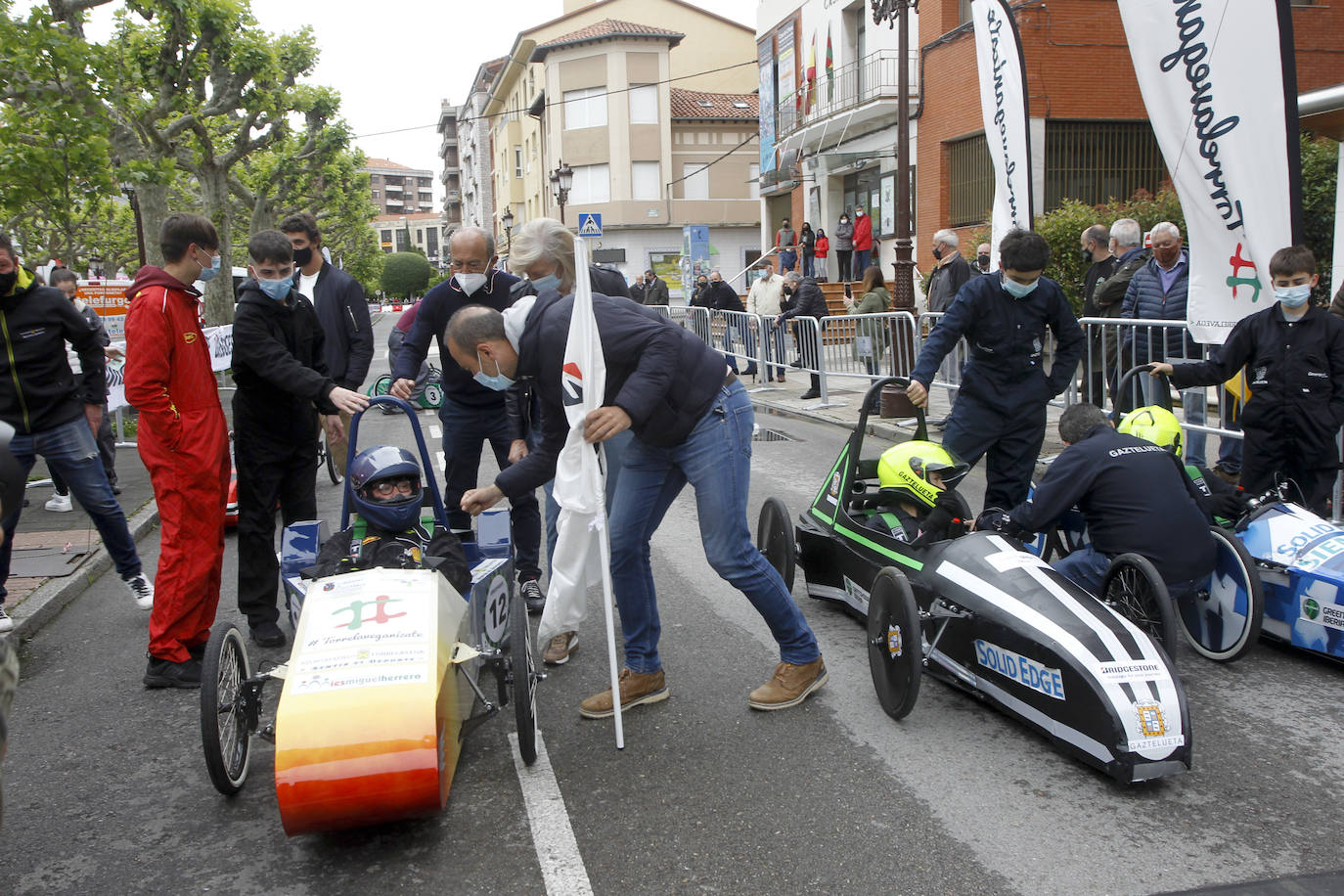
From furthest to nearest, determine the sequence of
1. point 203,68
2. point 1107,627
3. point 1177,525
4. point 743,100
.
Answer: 1. point 743,100
2. point 203,68
3. point 1177,525
4. point 1107,627

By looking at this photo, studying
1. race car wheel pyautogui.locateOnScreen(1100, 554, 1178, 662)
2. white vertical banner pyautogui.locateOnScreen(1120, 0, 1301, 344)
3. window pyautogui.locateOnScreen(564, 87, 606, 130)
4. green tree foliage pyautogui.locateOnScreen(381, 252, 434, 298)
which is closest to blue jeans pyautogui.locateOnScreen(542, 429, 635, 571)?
race car wheel pyautogui.locateOnScreen(1100, 554, 1178, 662)

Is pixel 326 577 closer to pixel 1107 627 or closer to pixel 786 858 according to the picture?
pixel 786 858

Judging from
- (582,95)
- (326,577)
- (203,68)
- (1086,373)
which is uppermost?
(582,95)

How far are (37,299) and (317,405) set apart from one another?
170 cm

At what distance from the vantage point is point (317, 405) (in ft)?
16.7

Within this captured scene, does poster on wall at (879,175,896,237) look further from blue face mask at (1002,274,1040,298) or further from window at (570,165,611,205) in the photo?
window at (570,165,611,205)

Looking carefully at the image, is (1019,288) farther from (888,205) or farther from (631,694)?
(888,205)

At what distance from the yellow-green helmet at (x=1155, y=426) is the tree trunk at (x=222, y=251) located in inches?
832

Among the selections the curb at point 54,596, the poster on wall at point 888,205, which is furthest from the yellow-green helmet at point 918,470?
the poster on wall at point 888,205

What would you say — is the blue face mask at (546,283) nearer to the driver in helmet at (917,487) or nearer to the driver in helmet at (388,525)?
the driver in helmet at (388,525)

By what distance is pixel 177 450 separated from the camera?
4641 mm

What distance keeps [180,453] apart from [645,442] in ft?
7.16

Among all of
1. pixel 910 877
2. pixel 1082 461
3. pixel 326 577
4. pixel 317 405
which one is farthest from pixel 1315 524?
pixel 317 405

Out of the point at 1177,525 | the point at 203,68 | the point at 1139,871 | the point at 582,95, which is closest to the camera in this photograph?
the point at 1139,871
